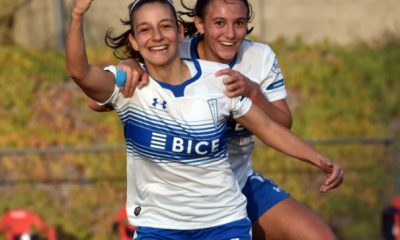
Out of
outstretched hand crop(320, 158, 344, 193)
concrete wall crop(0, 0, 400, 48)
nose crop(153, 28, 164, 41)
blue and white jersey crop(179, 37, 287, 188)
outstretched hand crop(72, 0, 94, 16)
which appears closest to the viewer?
outstretched hand crop(72, 0, 94, 16)

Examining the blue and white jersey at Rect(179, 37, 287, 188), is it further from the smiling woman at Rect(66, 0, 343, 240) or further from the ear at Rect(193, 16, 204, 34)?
the smiling woman at Rect(66, 0, 343, 240)

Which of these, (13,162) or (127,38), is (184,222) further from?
(13,162)

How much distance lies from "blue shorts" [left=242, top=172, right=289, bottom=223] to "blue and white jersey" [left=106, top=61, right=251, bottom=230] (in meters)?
0.46

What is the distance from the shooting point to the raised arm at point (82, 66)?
4.60m

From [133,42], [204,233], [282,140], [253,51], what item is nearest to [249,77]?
[253,51]

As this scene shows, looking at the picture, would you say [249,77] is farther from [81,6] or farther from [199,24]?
[81,6]

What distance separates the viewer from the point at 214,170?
5113 mm

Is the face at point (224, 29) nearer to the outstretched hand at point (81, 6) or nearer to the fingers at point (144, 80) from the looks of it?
the fingers at point (144, 80)

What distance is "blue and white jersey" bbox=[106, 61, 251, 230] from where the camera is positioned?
495 centimetres

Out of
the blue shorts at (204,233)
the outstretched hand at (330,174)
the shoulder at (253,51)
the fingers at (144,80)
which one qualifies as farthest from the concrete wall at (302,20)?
the fingers at (144,80)

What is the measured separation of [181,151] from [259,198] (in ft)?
2.83

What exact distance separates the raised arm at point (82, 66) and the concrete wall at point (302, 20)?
866cm

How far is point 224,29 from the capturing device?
5430 millimetres

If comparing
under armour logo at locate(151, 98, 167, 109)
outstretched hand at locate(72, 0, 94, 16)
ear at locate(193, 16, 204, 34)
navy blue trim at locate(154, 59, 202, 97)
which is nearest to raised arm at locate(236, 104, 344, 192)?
navy blue trim at locate(154, 59, 202, 97)
